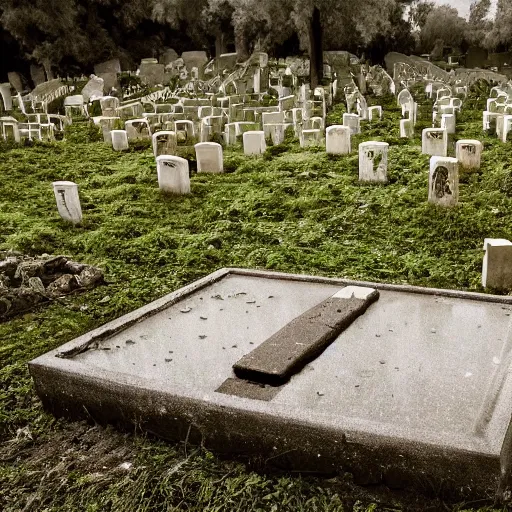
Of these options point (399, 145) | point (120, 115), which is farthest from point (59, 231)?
point (120, 115)

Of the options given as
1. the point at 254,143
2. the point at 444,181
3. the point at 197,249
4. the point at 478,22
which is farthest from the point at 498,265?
the point at 478,22

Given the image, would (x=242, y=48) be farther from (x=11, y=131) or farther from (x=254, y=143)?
(x=254, y=143)

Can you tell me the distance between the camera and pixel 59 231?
7.62 m

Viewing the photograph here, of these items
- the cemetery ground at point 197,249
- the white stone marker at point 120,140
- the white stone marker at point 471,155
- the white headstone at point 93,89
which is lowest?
the cemetery ground at point 197,249

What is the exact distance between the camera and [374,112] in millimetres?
15359

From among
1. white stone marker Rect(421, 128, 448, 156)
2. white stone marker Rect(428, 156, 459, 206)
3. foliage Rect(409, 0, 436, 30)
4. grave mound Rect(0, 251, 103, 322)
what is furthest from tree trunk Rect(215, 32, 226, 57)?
grave mound Rect(0, 251, 103, 322)

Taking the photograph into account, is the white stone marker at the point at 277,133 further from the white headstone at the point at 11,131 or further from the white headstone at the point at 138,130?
the white headstone at the point at 11,131

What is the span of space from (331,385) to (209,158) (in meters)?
7.45

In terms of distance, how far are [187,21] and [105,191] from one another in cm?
2631

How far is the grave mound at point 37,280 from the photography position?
5367 mm

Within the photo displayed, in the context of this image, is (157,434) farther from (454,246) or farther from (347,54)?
(347,54)

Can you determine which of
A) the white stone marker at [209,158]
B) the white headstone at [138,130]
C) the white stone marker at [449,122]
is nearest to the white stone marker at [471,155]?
the white stone marker at [449,122]

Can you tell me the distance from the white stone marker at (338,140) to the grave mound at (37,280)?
5.91m

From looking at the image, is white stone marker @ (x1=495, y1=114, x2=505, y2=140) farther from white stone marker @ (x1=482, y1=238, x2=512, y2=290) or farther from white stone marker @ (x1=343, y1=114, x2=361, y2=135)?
white stone marker @ (x1=482, y1=238, x2=512, y2=290)
